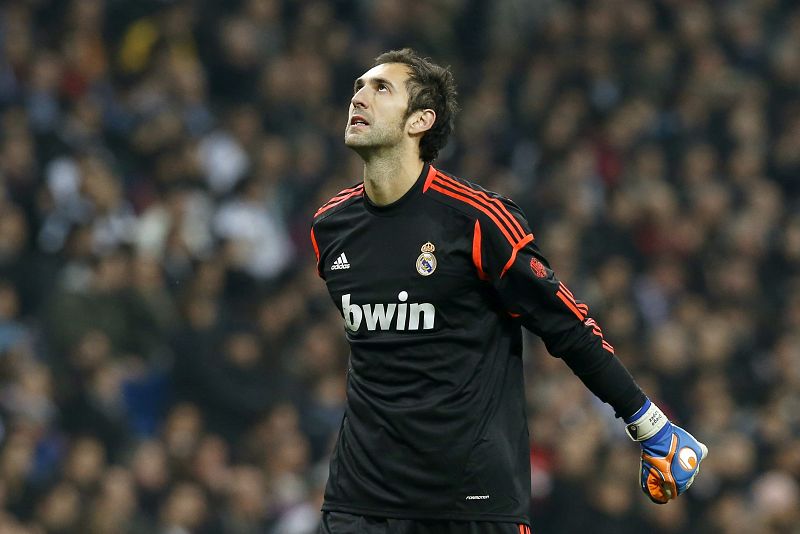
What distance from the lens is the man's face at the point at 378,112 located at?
14.7ft

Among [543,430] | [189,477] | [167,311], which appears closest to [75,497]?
[189,477]

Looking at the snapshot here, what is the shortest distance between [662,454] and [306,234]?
673cm

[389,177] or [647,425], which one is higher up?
[389,177]

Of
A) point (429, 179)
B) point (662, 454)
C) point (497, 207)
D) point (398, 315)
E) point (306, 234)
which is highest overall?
point (306, 234)

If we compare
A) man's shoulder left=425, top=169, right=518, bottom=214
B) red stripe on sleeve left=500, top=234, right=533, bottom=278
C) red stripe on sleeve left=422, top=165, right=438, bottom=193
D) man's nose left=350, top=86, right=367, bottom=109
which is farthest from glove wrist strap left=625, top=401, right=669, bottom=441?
man's nose left=350, top=86, right=367, bottom=109

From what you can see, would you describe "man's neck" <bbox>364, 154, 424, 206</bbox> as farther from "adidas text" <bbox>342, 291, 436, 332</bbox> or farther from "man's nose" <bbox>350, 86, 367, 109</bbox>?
"adidas text" <bbox>342, 291, 436, 332</bbox>

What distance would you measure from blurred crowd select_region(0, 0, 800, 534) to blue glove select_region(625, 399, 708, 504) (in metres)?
4.47

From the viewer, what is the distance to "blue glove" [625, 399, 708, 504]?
4473 mm

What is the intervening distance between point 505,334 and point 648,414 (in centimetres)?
50

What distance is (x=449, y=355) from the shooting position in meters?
4.38

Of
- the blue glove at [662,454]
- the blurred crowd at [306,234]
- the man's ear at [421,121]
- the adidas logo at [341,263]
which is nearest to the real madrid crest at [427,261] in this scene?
the adidas logo at [341,263]

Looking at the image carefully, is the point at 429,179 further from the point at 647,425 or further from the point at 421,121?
the point at 647,425

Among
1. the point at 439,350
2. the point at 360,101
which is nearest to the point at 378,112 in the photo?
the point at 360,101

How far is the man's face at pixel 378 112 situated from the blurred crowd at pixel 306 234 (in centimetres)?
440
